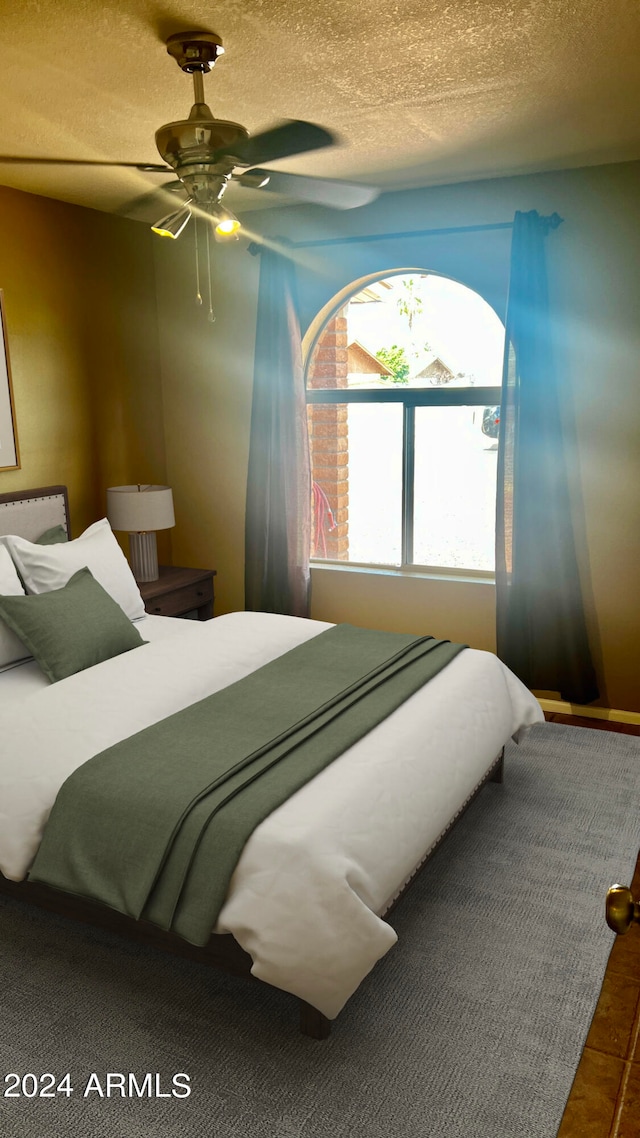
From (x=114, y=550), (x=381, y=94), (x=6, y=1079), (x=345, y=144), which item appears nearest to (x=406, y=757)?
(x=6, y=1079)

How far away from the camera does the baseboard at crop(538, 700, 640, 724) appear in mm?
4332

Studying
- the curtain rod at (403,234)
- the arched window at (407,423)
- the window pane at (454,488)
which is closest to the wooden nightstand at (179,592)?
the arched window at (407,423)

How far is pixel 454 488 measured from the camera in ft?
15.7

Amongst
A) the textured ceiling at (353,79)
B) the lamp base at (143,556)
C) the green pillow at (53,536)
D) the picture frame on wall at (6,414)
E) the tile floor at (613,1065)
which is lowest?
the tile floor at (613,1065)

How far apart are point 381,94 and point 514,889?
9.15 feet

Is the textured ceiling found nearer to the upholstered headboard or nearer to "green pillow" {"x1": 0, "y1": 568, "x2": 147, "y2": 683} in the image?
the upholstered headboard

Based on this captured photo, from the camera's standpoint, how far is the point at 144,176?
396cm

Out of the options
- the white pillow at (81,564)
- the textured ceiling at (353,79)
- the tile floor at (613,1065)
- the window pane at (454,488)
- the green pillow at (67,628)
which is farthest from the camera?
the window pane at (454,488)

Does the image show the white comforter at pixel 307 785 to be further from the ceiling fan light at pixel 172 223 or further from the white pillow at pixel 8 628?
the ceiling fan light at pixel 172 223

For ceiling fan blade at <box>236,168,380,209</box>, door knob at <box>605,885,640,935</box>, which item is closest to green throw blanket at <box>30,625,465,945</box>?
door knob at <box>605,885,640,935</box>

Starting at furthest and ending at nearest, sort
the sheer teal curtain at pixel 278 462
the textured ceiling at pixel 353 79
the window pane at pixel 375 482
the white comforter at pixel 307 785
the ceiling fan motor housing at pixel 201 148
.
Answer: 1. the window pane at pixel 375 482
2. the sheer teal curtain at pixel 278 462
3. the ceiling fan motor housing at pixel 201 148
4. the textured ceiling at pixel 353 79
5. the white comforter at pixel 307 785

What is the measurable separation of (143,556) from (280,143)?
92.4 inches

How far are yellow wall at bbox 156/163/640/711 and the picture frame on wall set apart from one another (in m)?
1.24

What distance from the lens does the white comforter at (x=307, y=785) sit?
209cm
